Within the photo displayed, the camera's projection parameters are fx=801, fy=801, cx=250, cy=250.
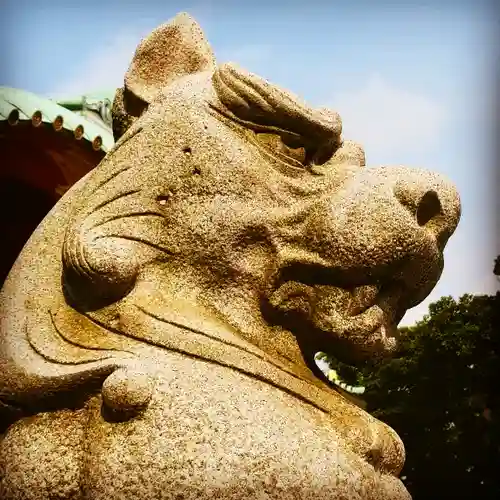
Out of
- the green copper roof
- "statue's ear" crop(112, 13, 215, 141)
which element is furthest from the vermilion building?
"statue's ear" crop(112, 13, 215, 141)

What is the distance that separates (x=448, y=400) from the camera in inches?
363

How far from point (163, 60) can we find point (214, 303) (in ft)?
2.95

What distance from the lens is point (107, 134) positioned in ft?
13.4

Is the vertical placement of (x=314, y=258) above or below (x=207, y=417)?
above

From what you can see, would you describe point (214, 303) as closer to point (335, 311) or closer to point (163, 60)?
point (335, 311)

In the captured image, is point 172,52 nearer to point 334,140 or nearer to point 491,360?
point 334,140

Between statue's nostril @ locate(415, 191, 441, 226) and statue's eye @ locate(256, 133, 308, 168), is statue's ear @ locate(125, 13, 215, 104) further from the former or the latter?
statue's nostril @ locate(415, 191, 441, 226)

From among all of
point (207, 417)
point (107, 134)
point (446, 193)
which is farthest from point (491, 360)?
point (207, 417)

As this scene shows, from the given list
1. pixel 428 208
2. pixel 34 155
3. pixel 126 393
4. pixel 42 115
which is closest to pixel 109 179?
pixel 126 393

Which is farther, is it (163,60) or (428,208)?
(163,60)

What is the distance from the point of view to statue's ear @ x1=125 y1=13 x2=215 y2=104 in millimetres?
2654

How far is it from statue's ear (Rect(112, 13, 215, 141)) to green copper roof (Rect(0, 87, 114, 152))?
870 mm

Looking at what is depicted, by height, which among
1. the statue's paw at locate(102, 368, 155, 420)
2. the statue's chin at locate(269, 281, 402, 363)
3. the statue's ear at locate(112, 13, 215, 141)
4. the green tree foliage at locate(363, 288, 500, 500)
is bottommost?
the green tree foliage at locate(363, 288, 500, 500)

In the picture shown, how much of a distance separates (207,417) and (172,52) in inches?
51.8
